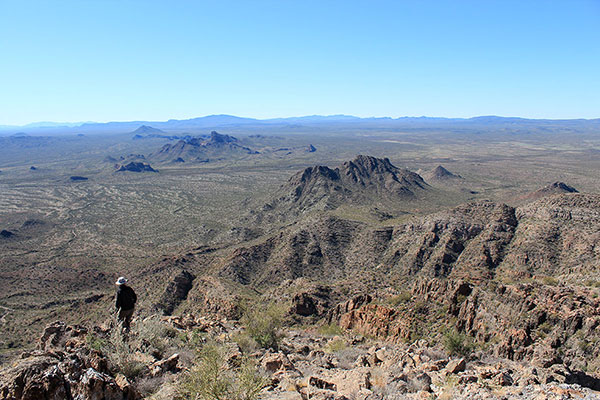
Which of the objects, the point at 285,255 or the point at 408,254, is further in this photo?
the point at 285,255

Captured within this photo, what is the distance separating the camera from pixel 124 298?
51.6ft

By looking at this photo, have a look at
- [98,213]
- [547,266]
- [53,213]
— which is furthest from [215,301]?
[53,213]

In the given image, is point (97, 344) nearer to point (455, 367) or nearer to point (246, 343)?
point (246, 343)

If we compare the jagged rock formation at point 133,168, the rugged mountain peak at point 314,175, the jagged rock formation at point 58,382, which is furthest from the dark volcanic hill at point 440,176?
the jagged rock formation at point 58,382

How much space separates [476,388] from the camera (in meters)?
12.5

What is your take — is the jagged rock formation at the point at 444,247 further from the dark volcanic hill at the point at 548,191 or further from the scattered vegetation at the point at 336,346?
the dark volcanic hill at the point at 548,191

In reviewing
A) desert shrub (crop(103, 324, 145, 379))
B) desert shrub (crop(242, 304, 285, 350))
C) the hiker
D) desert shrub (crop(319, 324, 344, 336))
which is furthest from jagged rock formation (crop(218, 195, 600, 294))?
Answer: desert shrub (crop(103, 324, 145, 379))

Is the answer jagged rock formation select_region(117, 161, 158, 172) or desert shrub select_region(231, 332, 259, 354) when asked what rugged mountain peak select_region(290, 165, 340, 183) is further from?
jagged rock formation select_region(117, 161, 158, 172)

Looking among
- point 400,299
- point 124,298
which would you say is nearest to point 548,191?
point 400,299

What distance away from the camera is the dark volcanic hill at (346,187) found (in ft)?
297

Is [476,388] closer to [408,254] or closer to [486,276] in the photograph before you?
[486,276]

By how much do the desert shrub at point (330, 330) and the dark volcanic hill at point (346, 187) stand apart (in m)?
55.0

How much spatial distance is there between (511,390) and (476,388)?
1.02 meters

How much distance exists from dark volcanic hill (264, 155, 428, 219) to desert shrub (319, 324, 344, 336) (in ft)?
180
